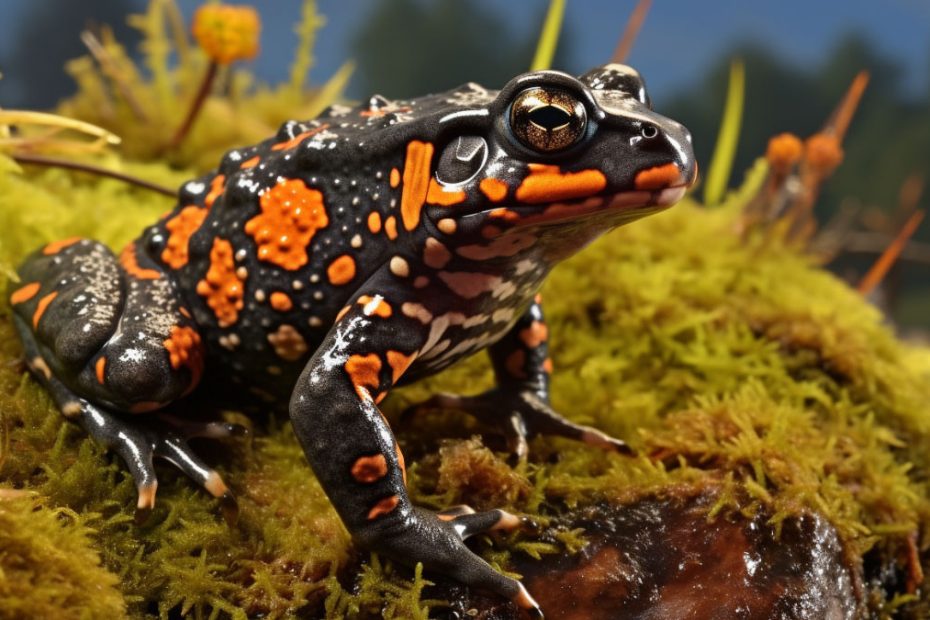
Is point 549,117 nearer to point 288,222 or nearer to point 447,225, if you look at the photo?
point 447,225

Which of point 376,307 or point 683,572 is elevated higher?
point 376,307

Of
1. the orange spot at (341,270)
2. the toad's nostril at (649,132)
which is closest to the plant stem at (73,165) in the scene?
the orange spot at (341,270)

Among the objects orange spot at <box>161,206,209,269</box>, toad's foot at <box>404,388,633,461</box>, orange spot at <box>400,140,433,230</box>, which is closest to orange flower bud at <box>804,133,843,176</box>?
toad's foot at <box>404,388,633,461</box>

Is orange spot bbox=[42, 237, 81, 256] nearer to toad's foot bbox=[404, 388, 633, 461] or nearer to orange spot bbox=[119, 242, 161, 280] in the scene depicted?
orange spot bbox=[119, 242, 161, 280]

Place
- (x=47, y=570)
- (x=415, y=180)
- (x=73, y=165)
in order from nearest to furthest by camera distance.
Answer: (x=47, y=570) → (x=415, y=180) → (x=73, y=165)

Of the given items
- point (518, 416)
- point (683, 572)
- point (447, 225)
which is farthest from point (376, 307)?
point (683, 572)

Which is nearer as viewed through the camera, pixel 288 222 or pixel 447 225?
pixel 447 225
